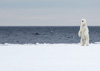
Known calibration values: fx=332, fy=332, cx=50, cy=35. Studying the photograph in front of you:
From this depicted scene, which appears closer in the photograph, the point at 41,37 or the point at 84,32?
the point at 84,32

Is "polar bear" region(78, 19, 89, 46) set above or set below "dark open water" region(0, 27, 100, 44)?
above

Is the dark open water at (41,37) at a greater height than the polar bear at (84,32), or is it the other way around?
the polar bear at (84,32)

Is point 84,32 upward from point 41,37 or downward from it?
upward

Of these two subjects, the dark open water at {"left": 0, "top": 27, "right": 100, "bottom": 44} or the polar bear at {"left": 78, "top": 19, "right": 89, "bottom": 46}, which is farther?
the dark open water at {"left": 0, "top": 27, "right": 100, "bottom": 44}

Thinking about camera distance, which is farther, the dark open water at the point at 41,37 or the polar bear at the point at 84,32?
the dark open water at the point at 41,37
